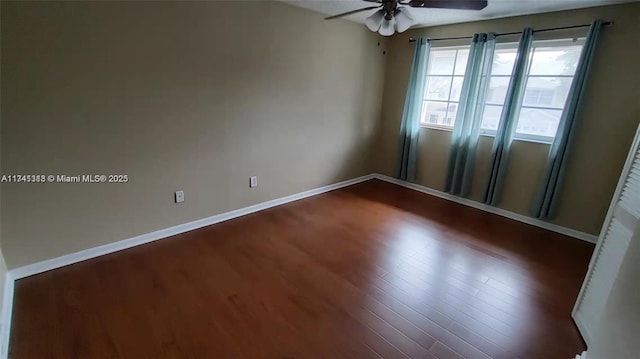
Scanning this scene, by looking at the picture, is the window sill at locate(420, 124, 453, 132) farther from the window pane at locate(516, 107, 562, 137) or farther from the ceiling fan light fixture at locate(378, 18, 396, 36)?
the ceiling fan light fixture at locate(378, 18, 396, 36)

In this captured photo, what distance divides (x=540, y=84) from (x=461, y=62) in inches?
37.7

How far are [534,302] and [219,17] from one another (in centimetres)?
341

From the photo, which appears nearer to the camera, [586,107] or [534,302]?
[534,302]

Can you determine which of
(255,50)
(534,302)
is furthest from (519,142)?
(255,50)

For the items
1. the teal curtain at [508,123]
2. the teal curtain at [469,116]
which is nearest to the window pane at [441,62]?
the teal curtain at [469,116]

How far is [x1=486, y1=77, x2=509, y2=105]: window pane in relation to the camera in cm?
340

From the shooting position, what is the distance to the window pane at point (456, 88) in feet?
12.5

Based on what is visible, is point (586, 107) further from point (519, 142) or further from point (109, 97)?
point (109, 97)

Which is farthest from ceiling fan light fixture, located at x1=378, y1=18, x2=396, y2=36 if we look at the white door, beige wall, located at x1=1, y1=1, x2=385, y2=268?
the white door

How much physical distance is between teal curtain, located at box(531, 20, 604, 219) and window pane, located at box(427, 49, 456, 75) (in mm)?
1354

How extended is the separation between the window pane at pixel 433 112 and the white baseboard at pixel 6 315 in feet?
14.6

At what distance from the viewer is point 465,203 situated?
3914 millimetres

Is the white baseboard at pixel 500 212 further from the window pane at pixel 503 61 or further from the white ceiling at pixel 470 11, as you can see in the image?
the white ceiling at pixel 470 11

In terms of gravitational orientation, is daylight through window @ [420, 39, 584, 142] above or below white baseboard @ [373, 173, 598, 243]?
above
